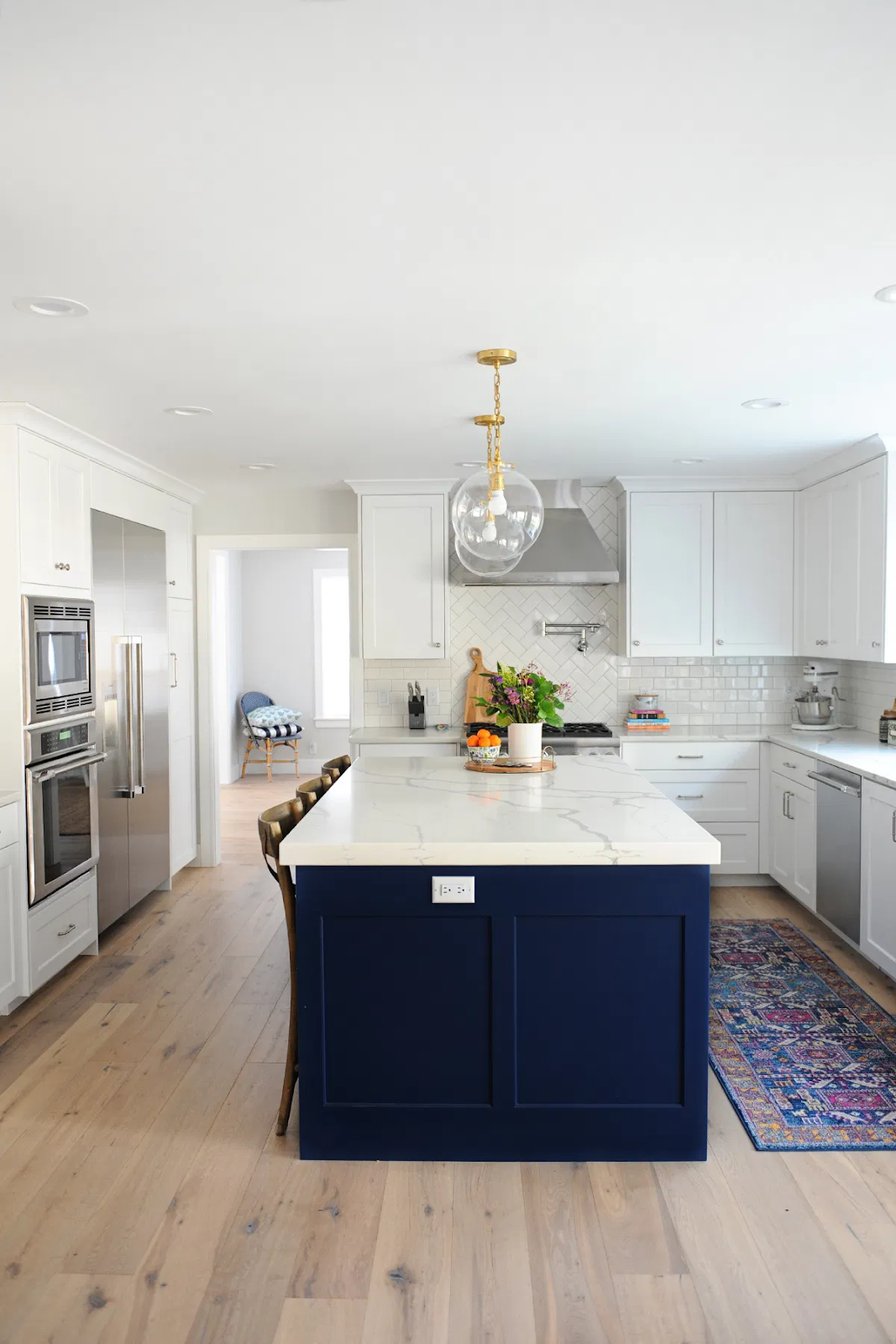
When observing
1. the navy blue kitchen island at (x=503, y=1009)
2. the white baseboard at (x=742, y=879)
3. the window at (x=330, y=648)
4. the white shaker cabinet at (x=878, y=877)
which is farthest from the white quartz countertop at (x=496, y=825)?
the window at (x=330, y=648)

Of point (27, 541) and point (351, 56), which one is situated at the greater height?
point (351, 56)

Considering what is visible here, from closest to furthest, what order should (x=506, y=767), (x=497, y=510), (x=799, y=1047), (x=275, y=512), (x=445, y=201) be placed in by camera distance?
1. (x=445, y=201)
2. (x=497, y=510)
3. (x=799, y=1047)
4. (x=506, y=767)
5. (x=275, y=512)

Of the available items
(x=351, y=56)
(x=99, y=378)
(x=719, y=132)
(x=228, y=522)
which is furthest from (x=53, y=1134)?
(x=228, y=522)

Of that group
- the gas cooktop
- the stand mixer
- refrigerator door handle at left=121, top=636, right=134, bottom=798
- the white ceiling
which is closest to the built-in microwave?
refrigerator door handle at left=121, top=636, right=134, bottom=798

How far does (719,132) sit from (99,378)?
2381 millimetres

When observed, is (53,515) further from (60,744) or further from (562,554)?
(562,554)

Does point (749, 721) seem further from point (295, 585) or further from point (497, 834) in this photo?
point (295, 585)

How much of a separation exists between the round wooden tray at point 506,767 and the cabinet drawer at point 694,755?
162cm

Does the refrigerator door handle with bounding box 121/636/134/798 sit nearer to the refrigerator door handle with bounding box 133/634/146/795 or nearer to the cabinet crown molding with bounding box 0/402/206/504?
the refrigerator door handle with bounding box 133/634/146/795

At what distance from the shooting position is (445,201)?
6.78ft

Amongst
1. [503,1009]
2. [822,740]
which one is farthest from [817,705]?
[503,1009]

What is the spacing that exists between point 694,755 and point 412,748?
1628 mm

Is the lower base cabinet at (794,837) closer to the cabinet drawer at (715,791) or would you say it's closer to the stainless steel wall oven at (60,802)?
the cabinet drawer at (715,791)

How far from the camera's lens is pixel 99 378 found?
135 inches
